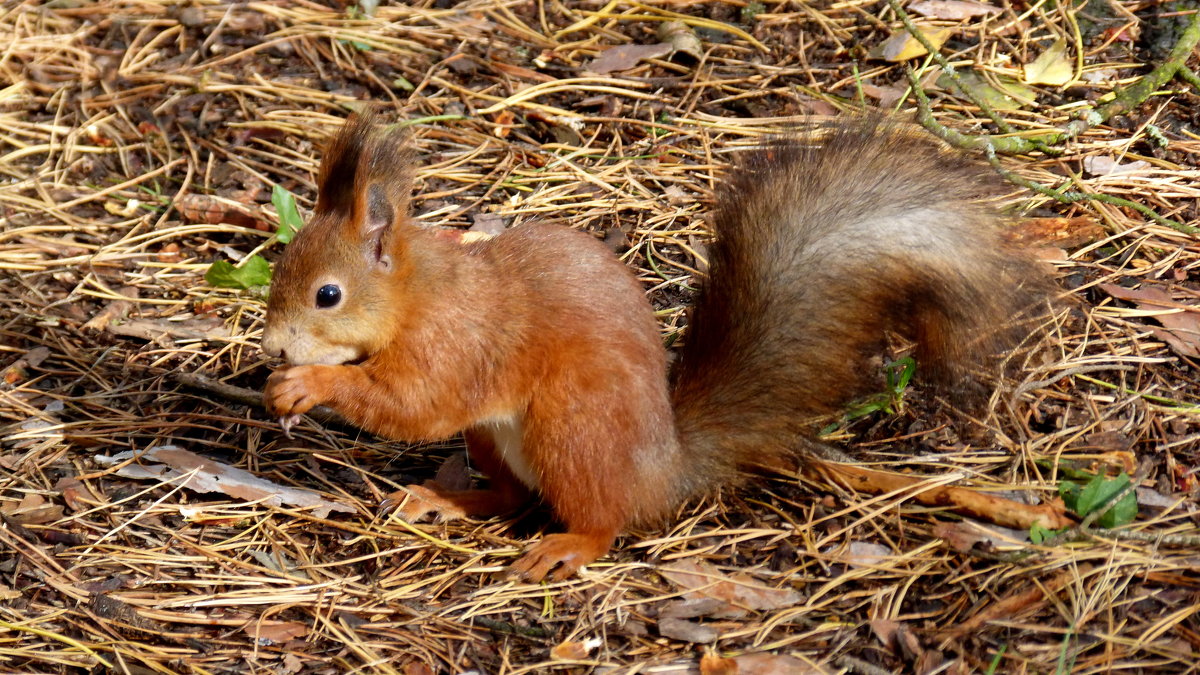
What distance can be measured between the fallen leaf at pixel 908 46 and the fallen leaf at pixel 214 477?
7.15 ft

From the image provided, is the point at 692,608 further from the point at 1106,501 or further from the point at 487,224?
the point at 487,224

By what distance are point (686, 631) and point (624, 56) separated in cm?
220

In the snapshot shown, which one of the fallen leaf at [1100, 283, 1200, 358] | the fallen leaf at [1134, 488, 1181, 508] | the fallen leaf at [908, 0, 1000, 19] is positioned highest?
the fallen leaf at [908, 0, 1000, 19]

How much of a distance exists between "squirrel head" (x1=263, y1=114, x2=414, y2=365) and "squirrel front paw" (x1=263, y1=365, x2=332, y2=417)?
25mm

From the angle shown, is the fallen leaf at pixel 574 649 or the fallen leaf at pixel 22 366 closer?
the fallen leaf at pixel 574 649

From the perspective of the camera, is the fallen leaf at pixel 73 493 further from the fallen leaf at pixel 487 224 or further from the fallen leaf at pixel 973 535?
the fallen leaf at pixel 973 535

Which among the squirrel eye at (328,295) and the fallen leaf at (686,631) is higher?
the squirrel eye at (328,295)

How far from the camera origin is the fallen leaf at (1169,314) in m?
2.69

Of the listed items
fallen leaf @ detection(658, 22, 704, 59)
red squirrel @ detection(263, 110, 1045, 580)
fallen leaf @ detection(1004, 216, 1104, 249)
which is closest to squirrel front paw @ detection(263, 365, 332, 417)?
red squirrel @ detection(263, 110, 1045, 580)

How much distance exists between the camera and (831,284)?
2346 millimetres

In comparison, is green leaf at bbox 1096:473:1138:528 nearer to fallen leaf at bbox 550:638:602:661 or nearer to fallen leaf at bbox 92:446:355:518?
fallen leaf at bbox 550:638:602:661

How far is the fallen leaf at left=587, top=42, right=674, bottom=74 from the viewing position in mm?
3809

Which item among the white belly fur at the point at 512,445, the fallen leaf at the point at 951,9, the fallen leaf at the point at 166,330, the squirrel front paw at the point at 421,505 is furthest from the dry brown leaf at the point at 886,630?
the fallen leaf at the point at 951,9

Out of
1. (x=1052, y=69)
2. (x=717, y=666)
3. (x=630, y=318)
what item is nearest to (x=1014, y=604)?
(x=717, y=666)
